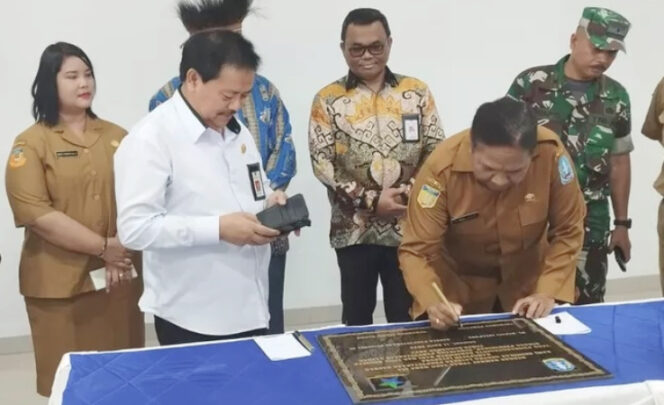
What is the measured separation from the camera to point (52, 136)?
2.33m

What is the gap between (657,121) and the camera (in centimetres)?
289

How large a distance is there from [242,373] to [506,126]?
0.83 meters

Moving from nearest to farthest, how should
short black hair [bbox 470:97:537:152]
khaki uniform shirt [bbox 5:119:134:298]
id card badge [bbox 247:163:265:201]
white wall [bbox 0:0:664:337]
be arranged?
1. short black hair [bbox 470:97:537:152]
2. id card badge [bbox 247:163:265:201]
3. khaki uniform shirt [bbox 5:119:134:298]
4. white wall [bbox 0:0:664:337]

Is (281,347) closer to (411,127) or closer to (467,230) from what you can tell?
(467,230)

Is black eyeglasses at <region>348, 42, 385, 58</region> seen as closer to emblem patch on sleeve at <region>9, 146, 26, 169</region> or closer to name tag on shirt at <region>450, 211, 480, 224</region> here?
name tag on shirt at <region>450, 211, 480, 224</region>

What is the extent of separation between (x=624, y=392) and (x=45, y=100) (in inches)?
73.9

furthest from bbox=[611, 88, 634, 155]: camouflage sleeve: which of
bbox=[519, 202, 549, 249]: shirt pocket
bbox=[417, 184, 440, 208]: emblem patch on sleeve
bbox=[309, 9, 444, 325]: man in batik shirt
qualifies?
bbox=[417, 184, 440, 208]: emblem patch on sleeve

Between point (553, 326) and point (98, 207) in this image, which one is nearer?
point (553, 326)

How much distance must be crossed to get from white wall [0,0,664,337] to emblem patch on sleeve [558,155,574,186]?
176 centimetres

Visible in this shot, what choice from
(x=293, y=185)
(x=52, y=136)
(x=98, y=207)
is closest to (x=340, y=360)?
(x=98, y=207)

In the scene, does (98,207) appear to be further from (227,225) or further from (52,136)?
(227,225)

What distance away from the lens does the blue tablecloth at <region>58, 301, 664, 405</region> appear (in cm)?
144

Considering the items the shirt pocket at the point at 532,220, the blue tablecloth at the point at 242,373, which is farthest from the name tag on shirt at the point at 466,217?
the blue tablecloth at the point at 242,373

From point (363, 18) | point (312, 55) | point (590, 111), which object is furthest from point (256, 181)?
point (312, 55)
